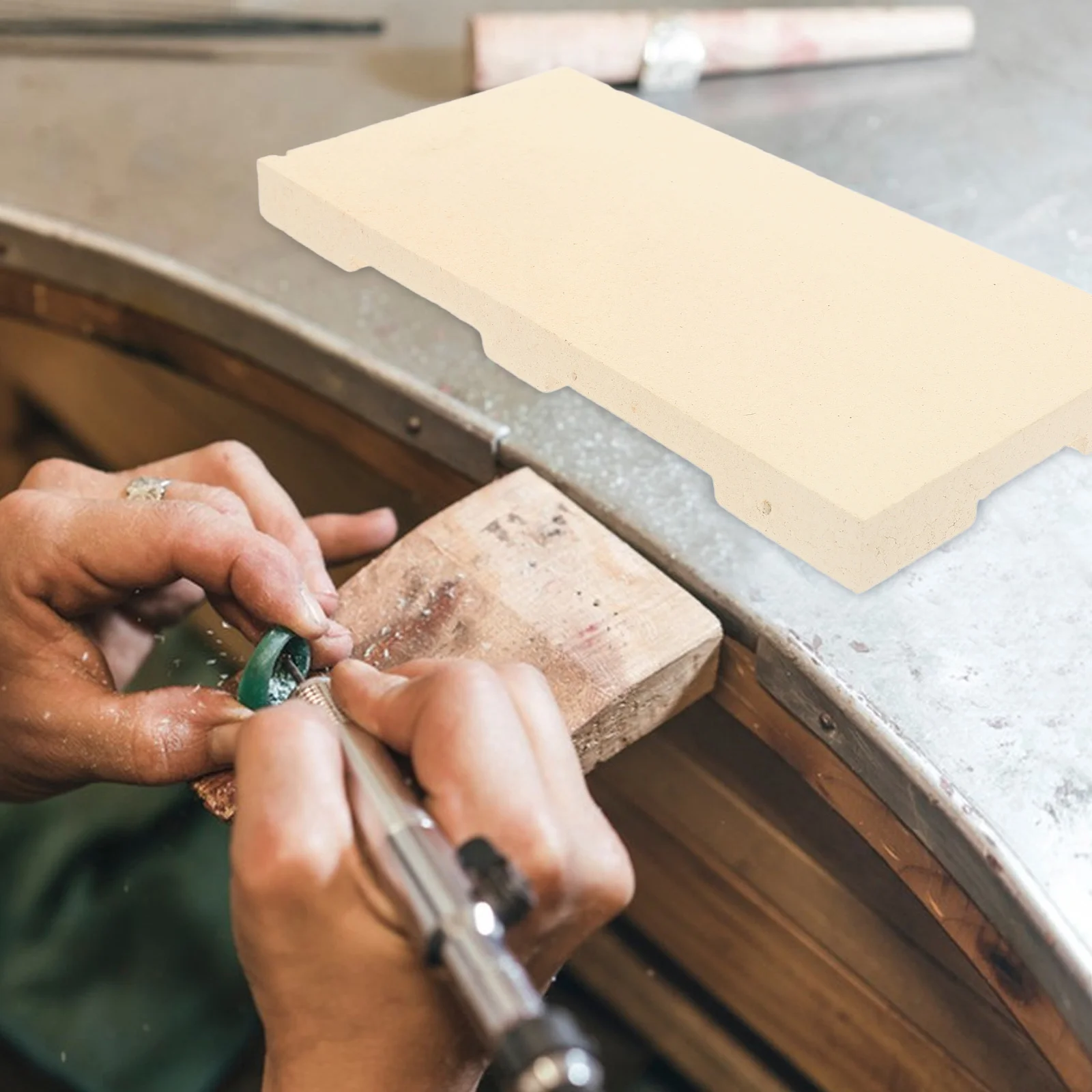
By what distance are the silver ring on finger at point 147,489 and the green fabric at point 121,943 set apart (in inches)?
13.4

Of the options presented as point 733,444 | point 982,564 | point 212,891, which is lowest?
point 212,891

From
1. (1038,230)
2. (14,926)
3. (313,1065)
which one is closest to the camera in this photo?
(313,1065)

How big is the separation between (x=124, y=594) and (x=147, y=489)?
0.08 metres

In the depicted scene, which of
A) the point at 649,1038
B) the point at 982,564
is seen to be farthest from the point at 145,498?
the point at 649,1038

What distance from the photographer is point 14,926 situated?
38.4 inches

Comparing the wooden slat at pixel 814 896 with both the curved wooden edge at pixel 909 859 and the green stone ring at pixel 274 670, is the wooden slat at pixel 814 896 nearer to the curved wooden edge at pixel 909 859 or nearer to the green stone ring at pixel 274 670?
the curved wooden edge at pixel 909 859

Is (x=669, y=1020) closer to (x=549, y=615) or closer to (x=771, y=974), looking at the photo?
(x=771, y=974)

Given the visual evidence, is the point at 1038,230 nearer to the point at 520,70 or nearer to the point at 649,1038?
the point at 520,70

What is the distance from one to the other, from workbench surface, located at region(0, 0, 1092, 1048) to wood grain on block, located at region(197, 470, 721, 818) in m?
0.04

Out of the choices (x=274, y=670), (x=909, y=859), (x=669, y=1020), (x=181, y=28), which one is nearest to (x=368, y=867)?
(x=274, y=670)

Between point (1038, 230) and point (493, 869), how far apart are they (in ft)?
2.97

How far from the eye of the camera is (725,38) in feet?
4.30

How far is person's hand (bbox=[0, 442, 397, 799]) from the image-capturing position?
0.71m

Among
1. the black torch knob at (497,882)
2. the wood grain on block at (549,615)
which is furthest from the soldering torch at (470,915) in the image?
the wood grain on block at (549,615)
